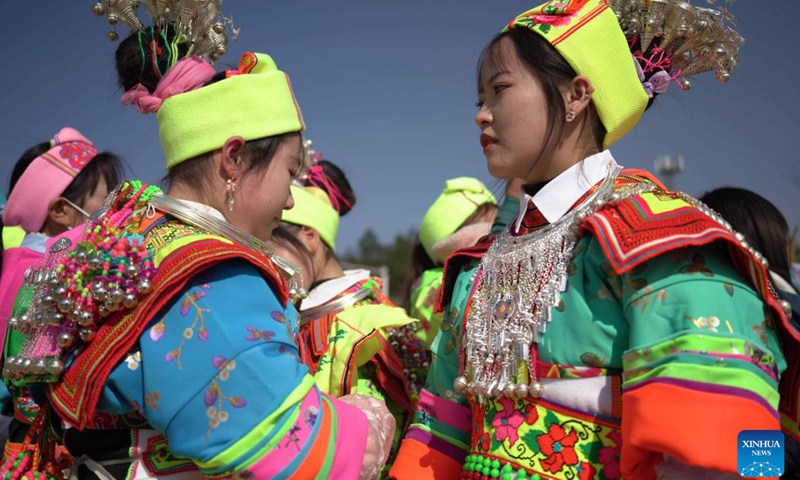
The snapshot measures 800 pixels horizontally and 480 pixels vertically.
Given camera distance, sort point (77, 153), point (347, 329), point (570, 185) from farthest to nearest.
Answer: point (77, 153)
point (347, 329)
point (570, 185)

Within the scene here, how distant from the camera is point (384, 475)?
110 inches

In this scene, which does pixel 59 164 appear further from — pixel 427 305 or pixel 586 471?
pixel 586 471

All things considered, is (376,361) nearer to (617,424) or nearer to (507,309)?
(507,309)

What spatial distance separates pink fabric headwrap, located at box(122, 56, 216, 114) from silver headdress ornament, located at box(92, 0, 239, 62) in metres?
0.16

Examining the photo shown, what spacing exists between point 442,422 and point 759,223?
6.71ft

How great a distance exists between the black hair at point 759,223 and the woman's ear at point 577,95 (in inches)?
63.7

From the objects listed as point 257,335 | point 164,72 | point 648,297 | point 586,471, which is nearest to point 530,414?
point 586,471

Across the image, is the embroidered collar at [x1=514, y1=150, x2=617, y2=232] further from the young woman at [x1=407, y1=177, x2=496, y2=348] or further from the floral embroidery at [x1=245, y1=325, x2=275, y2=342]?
the young woman at [x1=407, y1=177, x2=496, y2=348]

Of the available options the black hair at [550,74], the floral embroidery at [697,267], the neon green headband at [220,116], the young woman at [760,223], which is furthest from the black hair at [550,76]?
the young woman at [760,223]

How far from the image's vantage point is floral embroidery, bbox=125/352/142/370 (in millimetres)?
1707

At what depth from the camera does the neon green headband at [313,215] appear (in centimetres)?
369

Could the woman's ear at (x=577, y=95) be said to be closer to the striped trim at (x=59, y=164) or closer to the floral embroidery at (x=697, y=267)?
the floral embroidery at (x=697, y=267)

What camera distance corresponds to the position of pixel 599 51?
6.41ft

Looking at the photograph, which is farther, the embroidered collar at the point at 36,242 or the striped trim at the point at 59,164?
the striped trim at the point at 59,164
